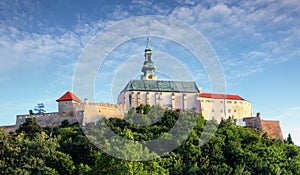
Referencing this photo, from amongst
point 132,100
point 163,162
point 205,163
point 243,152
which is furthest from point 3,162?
point 132,100

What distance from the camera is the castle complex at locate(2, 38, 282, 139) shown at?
6756 centimetres

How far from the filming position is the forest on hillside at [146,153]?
34.3m

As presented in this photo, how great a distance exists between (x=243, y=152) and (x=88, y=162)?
18.9m

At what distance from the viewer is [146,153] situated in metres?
34.1

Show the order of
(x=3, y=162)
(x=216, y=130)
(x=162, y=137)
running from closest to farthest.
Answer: (x=3, y=162) < (x=162, y=137) < (x=216, y=130)

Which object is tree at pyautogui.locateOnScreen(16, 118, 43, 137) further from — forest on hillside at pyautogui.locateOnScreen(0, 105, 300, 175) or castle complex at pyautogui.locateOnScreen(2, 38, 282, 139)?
castle complex at pyautogui.locateOnScreen(2, 38, 282, 139)

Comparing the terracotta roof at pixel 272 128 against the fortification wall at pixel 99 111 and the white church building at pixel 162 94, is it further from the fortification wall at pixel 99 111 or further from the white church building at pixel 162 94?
the fortification wall at pixel 99 111

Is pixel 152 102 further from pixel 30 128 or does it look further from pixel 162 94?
pixel 30 128

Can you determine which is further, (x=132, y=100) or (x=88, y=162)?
(x=132, y=100)

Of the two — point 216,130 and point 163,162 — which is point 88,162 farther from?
point 216,130

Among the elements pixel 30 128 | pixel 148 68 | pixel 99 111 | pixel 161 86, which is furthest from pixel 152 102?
pixel 30 128

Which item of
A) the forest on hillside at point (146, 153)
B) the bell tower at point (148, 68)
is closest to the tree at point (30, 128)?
the forest on hillside at point (146, 153)

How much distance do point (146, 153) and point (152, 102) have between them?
46.1 m

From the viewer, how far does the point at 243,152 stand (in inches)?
1924
